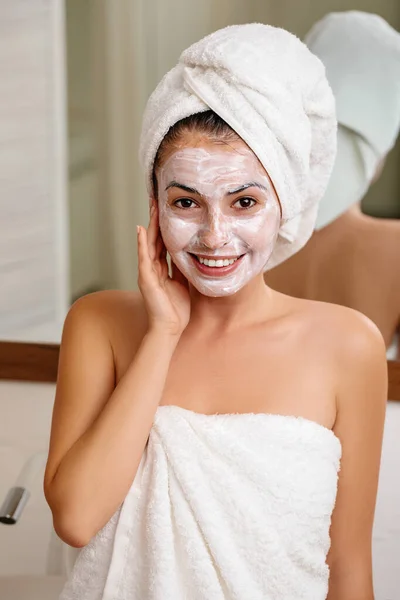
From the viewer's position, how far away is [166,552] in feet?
3.37

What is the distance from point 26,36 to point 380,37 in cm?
70

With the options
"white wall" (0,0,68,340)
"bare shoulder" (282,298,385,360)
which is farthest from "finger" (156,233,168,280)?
"white wall" (0,0,68,340)

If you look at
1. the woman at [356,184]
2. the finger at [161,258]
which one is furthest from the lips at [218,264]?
the woman at [356,184]

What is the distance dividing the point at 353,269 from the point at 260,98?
651 mm

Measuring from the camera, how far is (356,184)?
1494 millimetres

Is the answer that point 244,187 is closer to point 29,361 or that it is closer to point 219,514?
point 219,514

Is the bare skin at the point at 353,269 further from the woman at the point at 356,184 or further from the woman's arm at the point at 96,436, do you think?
the woman's arm at the point at 96,436

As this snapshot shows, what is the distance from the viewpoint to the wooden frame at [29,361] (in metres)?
1.69

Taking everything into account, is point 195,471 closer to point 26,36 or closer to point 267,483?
point 267,483

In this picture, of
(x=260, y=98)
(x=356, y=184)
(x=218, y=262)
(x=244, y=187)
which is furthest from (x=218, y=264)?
(x=356, y=184)

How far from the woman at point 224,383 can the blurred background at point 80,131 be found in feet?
1.52

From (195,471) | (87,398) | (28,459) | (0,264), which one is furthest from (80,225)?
(195,471)

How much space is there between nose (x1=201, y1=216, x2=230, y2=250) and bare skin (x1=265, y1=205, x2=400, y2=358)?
22.8 inches

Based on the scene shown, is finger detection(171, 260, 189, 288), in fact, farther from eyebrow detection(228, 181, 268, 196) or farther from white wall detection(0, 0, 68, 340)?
white wall detection(0, 0, 68, 340)
